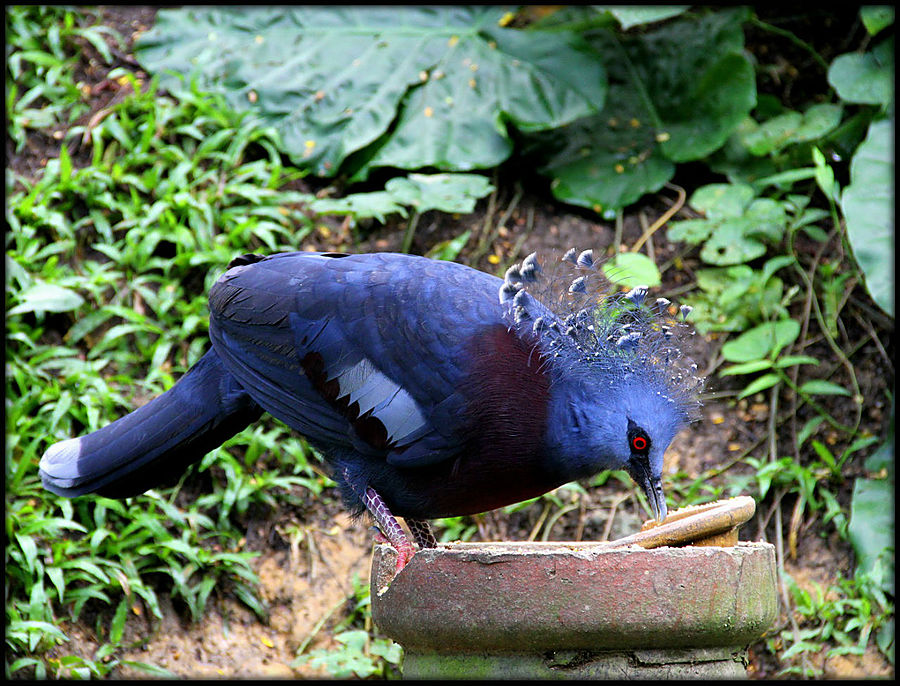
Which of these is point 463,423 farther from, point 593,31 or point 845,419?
point 593,31

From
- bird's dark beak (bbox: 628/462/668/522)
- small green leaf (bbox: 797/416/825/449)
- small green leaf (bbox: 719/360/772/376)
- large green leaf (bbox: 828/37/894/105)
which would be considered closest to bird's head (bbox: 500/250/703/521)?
bird's dark beak (bbox: 628/462/668/522)

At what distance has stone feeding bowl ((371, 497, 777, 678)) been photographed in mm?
2365

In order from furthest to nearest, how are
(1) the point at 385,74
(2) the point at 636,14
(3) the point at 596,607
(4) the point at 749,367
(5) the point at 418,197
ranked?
(1) the point at 385,74 < (5) the point at 418,197 < (2) the point at 636,14 < (4) the point at 749,367 < (3) the point at 596,607

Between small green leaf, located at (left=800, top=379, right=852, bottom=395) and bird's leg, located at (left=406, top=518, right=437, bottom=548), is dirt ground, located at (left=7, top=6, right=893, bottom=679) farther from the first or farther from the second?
bird's leg, located at (left=406, top=518, right=437, bottom=548)

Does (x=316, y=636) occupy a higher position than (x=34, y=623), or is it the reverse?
(x=34, y=623)

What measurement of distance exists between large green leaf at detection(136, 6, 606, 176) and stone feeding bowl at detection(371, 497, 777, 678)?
10.7 ft

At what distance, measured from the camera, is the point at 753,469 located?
469 centimetres

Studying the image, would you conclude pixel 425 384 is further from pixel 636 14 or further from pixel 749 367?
pixel 636 14

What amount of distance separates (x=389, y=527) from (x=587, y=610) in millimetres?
707

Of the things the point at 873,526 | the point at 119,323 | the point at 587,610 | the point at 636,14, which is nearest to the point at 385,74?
the point at 636,14

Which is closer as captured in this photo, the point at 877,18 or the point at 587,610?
the point at 587,610

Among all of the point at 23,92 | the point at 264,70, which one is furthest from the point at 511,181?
the point at 23,92

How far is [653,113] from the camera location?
5648 millimetres

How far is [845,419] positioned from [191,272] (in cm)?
350
